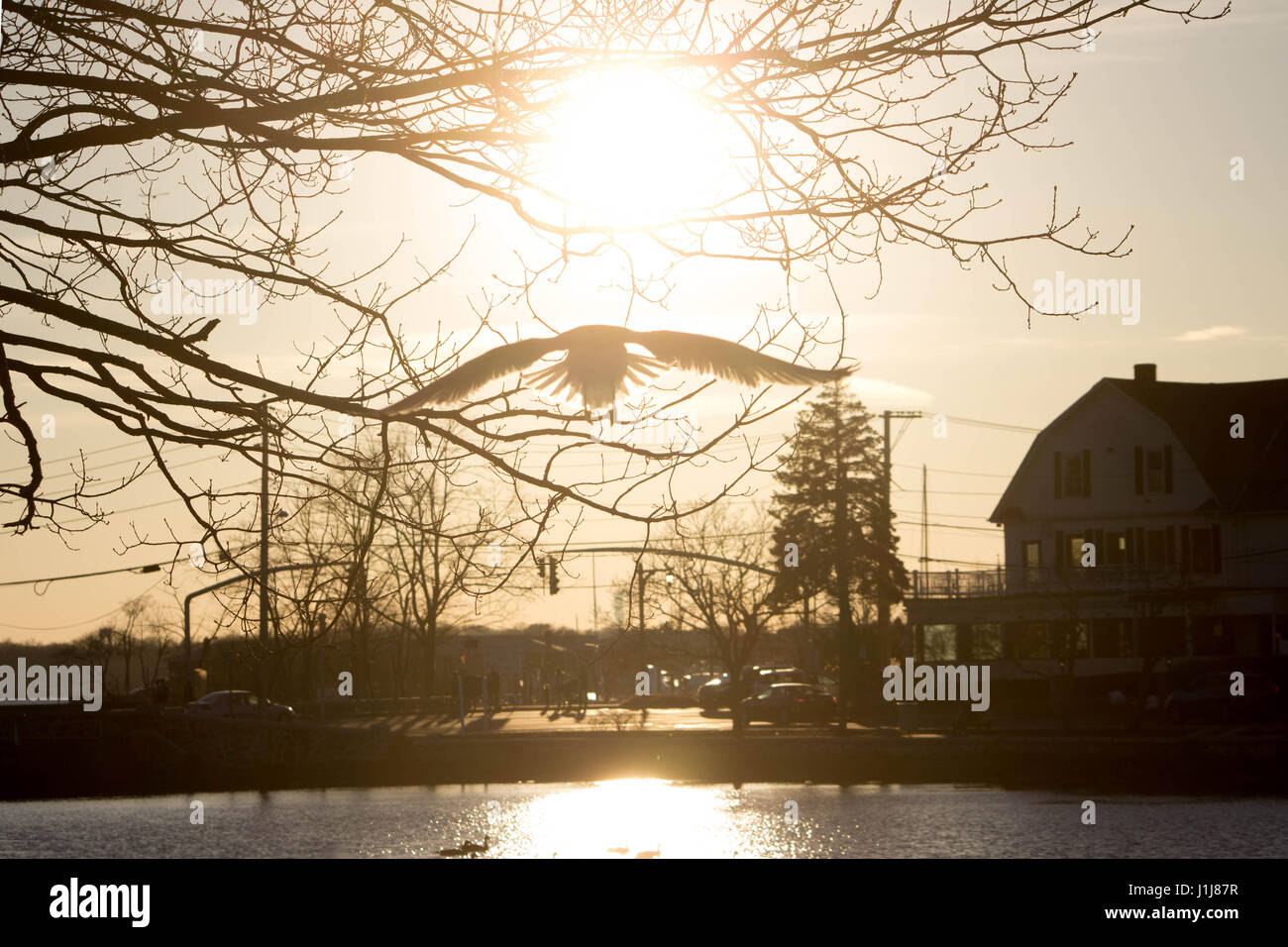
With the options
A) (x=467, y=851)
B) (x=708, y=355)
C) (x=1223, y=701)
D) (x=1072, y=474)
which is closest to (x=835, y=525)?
(x=1072, y=474)

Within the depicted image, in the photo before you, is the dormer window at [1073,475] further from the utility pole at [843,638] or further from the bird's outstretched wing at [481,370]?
the bird's outstretched wing at [481,370]

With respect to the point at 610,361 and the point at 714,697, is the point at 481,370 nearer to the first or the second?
the point at 610,361

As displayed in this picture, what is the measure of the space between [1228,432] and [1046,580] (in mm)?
8888

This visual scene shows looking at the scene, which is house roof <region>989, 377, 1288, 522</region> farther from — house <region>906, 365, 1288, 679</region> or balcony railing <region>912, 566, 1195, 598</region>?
balcony railing <region>912, 566, 1195, 598</region>

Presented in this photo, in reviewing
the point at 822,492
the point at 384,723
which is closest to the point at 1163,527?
the point at 822,492

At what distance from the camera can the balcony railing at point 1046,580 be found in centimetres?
5134

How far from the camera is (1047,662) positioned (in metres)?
51.5

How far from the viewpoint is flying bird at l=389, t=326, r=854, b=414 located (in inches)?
286

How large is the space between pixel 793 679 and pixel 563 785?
14.4 metres

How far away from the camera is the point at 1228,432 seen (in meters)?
53.9

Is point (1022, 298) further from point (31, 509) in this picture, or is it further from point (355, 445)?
point (31, 509)

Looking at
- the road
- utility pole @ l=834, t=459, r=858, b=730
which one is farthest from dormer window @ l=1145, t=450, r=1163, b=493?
the road
